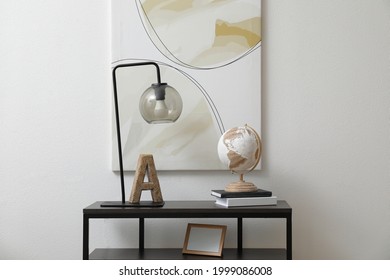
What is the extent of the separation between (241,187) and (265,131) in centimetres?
29

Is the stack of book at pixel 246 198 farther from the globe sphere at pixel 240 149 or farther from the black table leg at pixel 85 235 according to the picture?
the black table leg at pixel 85 235

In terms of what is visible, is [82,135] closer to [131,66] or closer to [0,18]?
[131,66]

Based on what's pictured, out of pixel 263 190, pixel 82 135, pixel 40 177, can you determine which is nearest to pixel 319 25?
pixel 263 190

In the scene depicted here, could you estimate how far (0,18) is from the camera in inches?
92.4

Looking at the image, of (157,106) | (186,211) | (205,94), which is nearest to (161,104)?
(157,106)

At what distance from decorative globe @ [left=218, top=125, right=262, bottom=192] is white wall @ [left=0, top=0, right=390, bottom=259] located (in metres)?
0.19

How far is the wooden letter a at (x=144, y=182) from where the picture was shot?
2131mm

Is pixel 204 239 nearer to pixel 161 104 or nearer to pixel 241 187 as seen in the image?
pixel 241 187

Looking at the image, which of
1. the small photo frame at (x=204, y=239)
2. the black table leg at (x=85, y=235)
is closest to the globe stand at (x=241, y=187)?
the small photo frame at (x=204, y=239)

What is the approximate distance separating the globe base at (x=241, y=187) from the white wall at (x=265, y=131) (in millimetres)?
177

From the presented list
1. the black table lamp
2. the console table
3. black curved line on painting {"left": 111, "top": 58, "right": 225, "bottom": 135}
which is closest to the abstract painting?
black curved line on painting {"left": 111, "top": 58, "right": 225, "bottom": 135}

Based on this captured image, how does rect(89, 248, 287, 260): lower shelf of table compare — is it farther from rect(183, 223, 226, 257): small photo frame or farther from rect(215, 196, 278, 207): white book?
rect(215, 196, 278, 207): white book

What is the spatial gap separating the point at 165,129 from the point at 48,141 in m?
0.42

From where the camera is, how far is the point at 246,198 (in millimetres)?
2090
